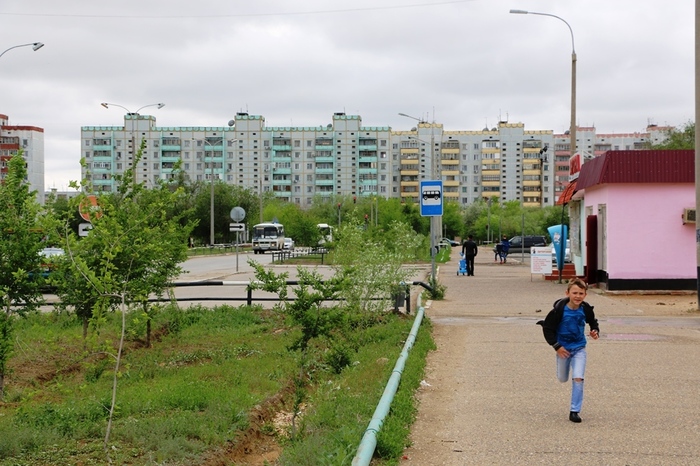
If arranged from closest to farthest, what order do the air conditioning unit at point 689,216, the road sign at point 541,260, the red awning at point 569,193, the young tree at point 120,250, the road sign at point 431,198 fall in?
1. the young tree at point 120,250
2. the road sign at point 431,198
3. the air conditioning unit at point 689,216
4. the red awning at point 569,193
5. the road sign at point 541,260

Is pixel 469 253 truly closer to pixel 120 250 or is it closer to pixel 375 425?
pixel 120 250

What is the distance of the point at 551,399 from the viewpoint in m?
9.40

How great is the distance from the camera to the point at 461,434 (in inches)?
305

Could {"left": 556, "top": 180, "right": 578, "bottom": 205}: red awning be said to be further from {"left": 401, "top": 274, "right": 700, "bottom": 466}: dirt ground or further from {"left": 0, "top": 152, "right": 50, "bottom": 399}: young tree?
{"left": 0, "top": 152, "right": 50, "bottom": 399}: young tree

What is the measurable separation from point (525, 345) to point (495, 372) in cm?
285

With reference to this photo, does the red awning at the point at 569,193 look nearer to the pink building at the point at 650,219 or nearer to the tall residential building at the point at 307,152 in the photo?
the pink building at the point at 650,219

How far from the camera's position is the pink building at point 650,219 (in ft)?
79.9

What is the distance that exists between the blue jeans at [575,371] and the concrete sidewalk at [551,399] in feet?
0.69

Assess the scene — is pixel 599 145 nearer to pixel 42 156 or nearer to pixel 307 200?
pixel 307 200

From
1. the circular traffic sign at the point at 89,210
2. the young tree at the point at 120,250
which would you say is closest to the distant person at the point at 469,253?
the young tree at the point at 120,250

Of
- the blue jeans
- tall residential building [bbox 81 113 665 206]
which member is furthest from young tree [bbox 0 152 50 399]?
tall residential building [bbox 81 113 665 206]

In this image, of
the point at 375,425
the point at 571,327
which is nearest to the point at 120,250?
the point at 375,425

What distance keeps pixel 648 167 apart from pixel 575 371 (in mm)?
17450

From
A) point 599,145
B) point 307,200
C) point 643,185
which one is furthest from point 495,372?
point 599,145
